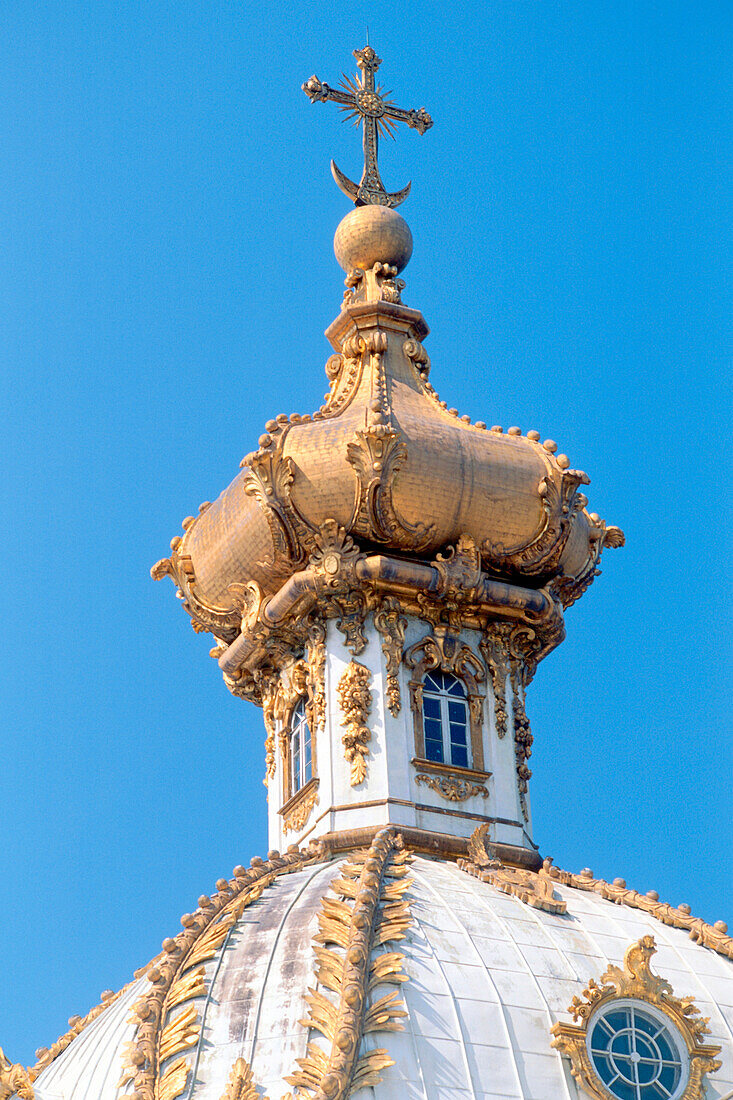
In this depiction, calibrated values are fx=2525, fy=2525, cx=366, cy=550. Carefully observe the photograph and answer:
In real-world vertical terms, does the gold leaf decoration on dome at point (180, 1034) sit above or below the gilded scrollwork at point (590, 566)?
below

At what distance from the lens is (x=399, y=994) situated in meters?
26.5

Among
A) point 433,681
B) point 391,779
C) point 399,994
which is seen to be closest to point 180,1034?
point 399,994

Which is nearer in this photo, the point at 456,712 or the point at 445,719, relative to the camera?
the point at 445,719

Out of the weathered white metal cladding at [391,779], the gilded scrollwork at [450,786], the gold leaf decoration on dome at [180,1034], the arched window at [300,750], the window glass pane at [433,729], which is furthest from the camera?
the arched window at [300,750]

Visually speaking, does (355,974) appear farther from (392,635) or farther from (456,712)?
(392,635)

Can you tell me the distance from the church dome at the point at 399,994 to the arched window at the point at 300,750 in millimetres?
3242

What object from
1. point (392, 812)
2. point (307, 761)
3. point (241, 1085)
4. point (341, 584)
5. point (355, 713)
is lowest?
point (241, 1085)

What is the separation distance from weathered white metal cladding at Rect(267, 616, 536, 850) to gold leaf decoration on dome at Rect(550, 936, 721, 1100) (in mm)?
4185

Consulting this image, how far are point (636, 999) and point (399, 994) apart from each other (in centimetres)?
278

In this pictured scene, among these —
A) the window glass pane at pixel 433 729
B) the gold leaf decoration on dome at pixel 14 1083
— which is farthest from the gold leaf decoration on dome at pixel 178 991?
the window glass pane at pixel 433 729

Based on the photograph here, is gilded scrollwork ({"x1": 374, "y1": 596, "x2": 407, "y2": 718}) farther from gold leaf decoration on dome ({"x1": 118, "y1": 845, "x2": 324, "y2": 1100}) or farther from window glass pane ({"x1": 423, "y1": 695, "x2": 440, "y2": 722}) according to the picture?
gold leaf decoration on dome ({"x1": 118, "y1": 845, "x2": 324, "y2": 1100})

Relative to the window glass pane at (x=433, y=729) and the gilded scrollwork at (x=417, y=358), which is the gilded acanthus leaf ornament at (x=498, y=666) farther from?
the gilded scrollwork at (x=417, y=358)

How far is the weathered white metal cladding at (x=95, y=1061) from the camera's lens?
27.1 m

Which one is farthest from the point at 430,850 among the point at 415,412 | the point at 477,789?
the point at 415,412
